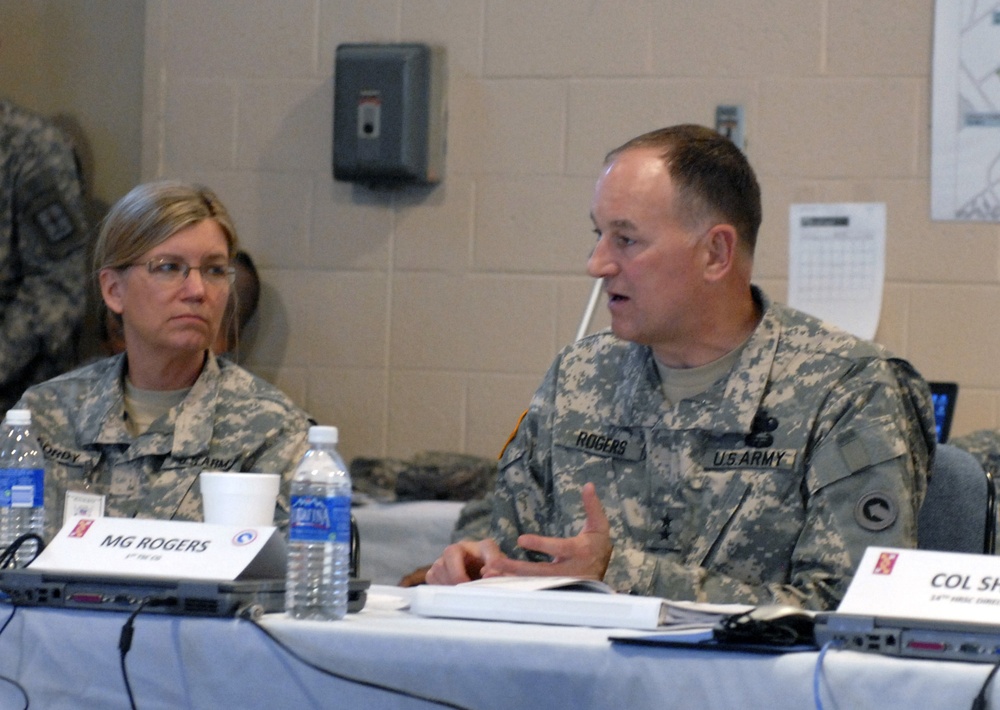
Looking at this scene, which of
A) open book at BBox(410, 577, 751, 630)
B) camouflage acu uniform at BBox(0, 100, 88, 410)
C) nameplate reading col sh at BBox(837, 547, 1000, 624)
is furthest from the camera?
camouflage acu uniform at BBox(0, 100, 88, 410)

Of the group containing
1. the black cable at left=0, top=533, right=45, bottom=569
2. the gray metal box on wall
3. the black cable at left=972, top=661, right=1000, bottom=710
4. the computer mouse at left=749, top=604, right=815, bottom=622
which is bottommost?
the black cable at left=0, top=533, right=45, bottom=569

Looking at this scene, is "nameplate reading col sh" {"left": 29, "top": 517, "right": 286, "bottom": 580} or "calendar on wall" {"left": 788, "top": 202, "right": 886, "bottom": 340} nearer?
"nameplate reading col sh" {"left": 29, "top": 517, "right": 286, "bottom": 580}

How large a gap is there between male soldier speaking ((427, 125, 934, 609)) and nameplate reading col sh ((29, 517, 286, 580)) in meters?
0.38

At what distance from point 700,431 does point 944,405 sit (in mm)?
1414

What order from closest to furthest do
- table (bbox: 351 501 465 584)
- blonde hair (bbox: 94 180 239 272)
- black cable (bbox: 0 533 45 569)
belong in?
black cable (bbox: 0 533 45 569)
blonde hair (bbox: 94 180 239 272)
table (bbox: 351 501 465 584)

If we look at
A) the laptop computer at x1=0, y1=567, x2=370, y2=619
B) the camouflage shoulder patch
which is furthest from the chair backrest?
the laptop computer at x1=0, y1=567, x2=370, y2=619

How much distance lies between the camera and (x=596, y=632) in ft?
4.31

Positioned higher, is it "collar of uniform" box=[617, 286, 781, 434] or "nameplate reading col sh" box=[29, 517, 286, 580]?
"collar of uniform" box=[617, 286, 781, 434]

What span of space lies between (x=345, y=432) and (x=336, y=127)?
0.84 meters

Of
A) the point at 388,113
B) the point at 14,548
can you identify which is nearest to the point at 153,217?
the point at 14,548

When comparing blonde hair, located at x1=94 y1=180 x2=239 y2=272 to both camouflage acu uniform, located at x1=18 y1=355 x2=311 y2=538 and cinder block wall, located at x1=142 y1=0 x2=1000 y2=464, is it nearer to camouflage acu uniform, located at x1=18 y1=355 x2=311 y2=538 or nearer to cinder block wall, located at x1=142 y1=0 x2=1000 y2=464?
camouflage acu uniform, located at x1=18 y1=355 x2=311 y2=538

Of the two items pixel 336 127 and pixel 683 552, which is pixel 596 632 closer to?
pixel 683 552

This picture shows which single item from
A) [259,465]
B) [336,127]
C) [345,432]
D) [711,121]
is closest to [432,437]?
[345,432]

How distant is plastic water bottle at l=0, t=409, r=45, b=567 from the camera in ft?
5.83
